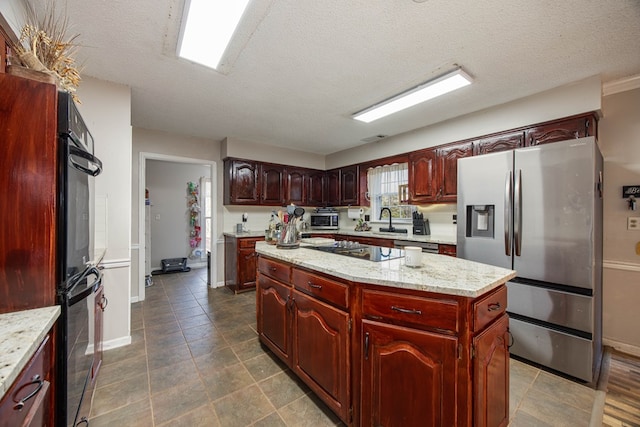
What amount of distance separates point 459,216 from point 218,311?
10.3 feet

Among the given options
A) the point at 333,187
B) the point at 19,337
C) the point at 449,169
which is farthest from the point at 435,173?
the point at 19,337

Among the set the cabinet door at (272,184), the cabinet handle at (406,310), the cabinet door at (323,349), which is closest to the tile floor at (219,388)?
the cabinet door at (323,349)

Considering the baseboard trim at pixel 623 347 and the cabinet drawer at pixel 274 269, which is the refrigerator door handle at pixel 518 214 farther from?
the cabinet drawer at pixel 274 269

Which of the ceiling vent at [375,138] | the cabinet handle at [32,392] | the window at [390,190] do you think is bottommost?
the cabinet handle at [32,392]

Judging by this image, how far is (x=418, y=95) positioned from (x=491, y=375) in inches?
99.9

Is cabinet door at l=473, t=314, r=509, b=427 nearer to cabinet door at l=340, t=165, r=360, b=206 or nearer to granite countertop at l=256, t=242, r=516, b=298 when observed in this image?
granite countertop at l=256, t=242, r=516, b=298

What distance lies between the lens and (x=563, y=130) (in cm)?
249

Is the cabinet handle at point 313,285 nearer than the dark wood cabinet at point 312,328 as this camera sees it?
No

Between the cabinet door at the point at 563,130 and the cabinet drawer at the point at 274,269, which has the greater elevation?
the cabinet door at the point at 563,130

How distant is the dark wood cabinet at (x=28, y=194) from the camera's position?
98 cm

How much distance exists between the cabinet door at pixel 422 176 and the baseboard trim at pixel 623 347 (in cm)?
219

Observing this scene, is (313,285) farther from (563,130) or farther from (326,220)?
(326,220)

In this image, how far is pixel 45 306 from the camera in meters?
1.03

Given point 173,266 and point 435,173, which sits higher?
point 435,173
